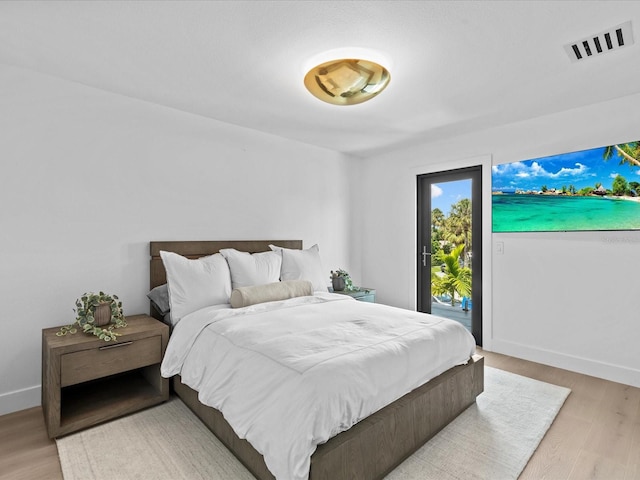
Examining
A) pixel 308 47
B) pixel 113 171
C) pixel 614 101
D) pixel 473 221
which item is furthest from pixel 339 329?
pixel 614 101

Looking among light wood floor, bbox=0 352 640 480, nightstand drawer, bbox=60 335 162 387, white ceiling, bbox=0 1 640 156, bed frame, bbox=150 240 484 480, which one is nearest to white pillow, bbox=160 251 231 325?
nightstand drawer, bbox=60 335 162 387

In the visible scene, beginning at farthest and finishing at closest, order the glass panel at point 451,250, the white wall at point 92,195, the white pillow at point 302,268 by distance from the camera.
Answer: the glass panel at point 451,250
the white pillow at point 302,268
the white wall at point 92,195

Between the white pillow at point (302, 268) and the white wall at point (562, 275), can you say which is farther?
the white pillow at point (302, 268)

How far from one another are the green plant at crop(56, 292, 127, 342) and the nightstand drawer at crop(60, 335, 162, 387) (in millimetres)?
97

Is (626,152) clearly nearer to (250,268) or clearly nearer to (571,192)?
(571,192)

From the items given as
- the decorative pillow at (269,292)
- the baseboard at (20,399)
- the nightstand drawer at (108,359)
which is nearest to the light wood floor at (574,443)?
the baseboard at (20,399)

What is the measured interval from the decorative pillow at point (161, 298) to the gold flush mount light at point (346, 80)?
2007 millimetres

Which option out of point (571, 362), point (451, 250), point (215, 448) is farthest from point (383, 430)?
point (451, 250)

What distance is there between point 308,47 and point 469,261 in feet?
9.96

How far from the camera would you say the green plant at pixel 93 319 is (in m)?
2.28

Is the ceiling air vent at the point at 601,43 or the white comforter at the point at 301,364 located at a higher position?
the ceiling air vent at the point at 601,43

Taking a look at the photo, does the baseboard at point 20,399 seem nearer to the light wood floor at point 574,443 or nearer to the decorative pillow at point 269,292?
the light wood floor at point 574,443

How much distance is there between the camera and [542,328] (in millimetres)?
3385

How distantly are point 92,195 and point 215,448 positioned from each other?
214 centimetres
